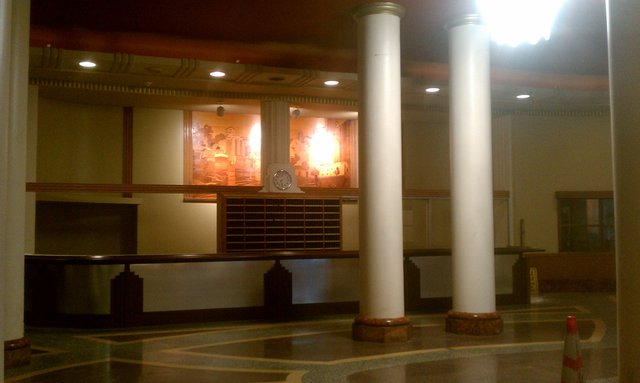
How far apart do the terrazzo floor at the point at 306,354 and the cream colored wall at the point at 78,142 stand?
4503 mm

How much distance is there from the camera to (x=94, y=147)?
12312mm

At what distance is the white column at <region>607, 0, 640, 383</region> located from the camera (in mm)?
2943

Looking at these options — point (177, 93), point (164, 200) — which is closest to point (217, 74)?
point (177, 93)

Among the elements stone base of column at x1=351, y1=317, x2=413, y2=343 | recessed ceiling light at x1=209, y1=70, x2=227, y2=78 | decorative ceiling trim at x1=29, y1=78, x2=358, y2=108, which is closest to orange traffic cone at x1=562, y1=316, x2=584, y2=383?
stone base of column at x1=351, y1=317, x2=413, y2=343

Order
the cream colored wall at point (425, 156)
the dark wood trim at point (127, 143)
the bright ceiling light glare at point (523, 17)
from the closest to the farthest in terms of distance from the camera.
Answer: the bright ceiling light glare at point (523, 17) → the dark wood trim at point (127, 143) → the cream colored wall at point (425, 156)

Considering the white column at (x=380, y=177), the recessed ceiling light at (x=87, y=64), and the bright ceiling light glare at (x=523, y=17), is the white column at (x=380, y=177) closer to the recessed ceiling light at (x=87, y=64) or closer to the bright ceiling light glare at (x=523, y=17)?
the bright ceiling light glare at (x=523, y=17)

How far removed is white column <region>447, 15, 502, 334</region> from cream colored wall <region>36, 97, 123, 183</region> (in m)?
7.36

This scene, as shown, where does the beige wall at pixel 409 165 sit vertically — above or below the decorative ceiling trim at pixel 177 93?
below

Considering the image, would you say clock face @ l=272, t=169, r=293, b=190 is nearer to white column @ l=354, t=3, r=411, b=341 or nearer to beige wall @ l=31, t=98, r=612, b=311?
beige wall @ l=31, t=98, r=612, b=311

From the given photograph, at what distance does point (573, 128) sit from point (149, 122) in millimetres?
8541

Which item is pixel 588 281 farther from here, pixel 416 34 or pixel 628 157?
pixel 628 157

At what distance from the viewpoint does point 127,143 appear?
40.9ft

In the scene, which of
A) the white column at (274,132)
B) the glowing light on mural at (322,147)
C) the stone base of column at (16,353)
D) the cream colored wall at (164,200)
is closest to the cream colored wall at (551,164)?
the glowing light on mural at (322,147)

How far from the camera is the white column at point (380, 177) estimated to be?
6953 mm
